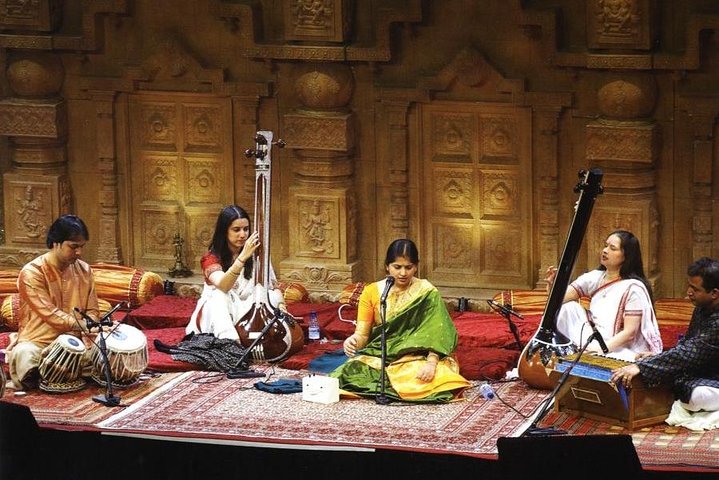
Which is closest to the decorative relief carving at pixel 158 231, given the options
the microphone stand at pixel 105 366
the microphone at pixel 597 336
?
the microphone stand at pixel 105 366

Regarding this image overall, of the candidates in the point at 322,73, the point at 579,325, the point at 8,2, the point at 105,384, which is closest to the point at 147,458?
the point at 105,384

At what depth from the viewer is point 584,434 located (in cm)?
1119

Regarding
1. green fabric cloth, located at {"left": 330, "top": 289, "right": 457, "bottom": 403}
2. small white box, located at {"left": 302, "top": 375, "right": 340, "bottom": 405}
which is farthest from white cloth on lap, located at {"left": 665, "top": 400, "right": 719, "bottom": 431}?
small white box, located at {"left": 302, "top": 375, "right": 340, "bottom": 405}

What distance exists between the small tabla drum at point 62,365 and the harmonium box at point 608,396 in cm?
299

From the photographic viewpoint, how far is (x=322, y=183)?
48.5 ft

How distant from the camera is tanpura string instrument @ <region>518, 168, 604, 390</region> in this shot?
11836 millimetres

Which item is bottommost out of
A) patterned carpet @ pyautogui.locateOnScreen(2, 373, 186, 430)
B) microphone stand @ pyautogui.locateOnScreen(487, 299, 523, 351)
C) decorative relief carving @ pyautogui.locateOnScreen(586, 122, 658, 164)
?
patterned carpet @ pyautogui.locateOnScreen(2, 373, 186, 430)

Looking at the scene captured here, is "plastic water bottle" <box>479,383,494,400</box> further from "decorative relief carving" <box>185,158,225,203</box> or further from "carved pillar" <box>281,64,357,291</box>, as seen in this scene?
"decorative relief carving" <box>185,158,225,203</box>

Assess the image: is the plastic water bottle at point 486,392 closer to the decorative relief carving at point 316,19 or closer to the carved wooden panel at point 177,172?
the decorative relief carving at point 316,19

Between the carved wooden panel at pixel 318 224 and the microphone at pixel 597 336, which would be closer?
the microphone at pixel 597 336

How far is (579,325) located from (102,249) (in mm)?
4624

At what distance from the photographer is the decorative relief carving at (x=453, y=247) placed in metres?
14.7

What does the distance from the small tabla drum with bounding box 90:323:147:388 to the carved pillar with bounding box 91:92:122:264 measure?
3001mm

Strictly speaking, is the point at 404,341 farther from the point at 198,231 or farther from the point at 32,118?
the point at 32,118
